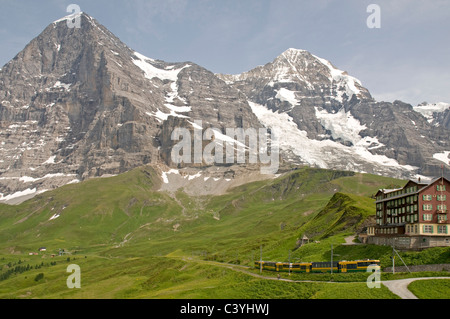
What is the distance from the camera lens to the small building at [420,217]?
92.4m

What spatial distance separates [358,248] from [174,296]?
4665cm

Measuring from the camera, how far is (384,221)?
368 ft

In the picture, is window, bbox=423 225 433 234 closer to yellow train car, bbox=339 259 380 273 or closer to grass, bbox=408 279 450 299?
yellow train car, bbox=339 259 380 273

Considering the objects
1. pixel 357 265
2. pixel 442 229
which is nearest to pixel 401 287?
pixel 357 265

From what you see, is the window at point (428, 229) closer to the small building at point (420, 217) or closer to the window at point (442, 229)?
the small building at point (420, 217)

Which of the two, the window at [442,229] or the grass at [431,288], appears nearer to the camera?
the grass at [431,288]

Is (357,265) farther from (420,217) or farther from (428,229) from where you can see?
(420,217)

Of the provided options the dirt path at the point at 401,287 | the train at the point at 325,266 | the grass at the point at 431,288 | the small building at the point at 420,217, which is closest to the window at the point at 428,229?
the small building at the point at 420,217

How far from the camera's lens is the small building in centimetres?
→ 9244

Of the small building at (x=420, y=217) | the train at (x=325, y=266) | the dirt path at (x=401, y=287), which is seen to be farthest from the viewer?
the small building at (x=420, y=217)

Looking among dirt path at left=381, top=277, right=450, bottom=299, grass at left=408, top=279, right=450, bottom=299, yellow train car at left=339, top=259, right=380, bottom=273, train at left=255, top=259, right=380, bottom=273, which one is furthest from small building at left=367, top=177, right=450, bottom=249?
grass at left=408, top=279, right=450, bottom=299

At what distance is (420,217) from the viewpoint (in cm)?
9506

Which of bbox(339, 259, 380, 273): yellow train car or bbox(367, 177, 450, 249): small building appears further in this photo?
bbox(367, 177, 450, 249): small building
